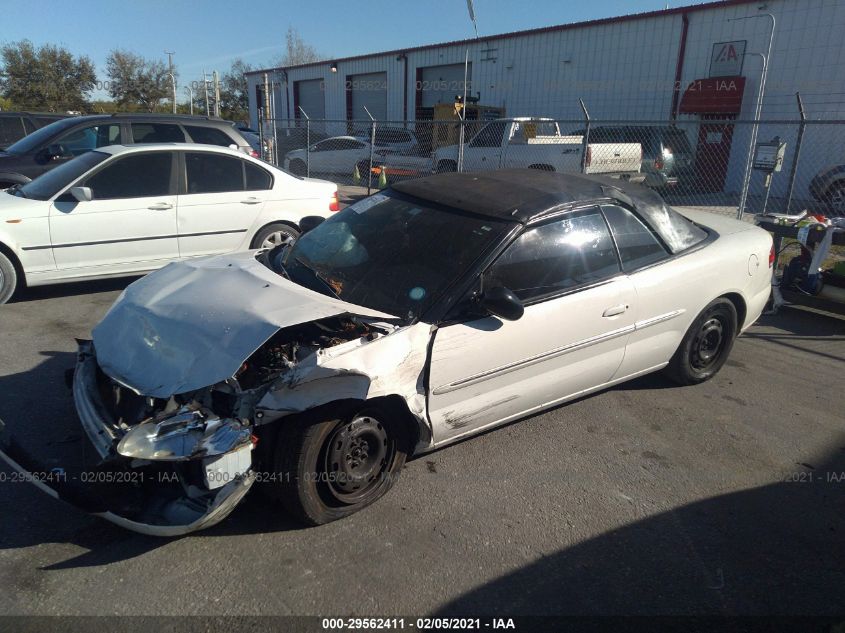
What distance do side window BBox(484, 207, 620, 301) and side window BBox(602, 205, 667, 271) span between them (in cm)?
8

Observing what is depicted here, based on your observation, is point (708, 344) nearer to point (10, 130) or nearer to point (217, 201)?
point (217, 201)

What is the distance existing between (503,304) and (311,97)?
3302 centimetres

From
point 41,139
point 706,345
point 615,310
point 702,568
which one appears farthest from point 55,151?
point 702,568

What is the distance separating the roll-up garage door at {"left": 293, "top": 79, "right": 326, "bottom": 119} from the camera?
32156 mm

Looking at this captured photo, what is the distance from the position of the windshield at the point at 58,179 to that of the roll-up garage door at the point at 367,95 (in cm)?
2261

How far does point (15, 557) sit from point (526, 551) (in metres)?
2.26

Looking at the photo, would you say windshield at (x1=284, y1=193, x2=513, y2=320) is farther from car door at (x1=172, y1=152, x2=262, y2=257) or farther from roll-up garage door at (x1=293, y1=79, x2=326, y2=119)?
roll-up garage door at (x1=293, y1=79, x2=326, y2=119)

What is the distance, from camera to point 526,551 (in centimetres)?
281

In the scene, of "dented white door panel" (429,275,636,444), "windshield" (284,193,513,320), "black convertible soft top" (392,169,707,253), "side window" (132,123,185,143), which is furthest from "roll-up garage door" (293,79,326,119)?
"dented white door panel" (429,275,636,444)

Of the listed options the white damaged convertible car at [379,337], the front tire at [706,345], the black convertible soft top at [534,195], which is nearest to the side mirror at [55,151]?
the white damaged convertible car at [379,337]

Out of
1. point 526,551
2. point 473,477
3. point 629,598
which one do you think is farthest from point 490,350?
point 629,598

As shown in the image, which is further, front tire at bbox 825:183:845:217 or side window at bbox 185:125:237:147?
front tire at bbox 825:183:845:217

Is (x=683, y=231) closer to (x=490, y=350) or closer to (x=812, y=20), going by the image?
(x=490, y=350)

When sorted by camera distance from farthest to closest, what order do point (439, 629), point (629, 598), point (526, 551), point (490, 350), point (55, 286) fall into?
point (55, 286), point (490, 350), point (526, 551), point (629, 598), point (439, 629)
